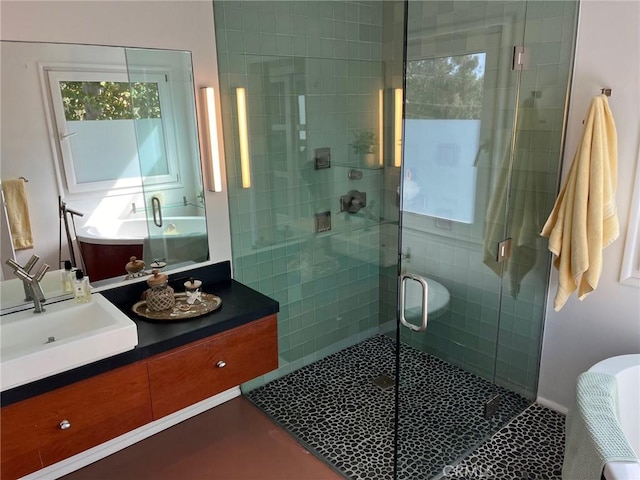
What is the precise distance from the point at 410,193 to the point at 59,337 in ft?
5.90

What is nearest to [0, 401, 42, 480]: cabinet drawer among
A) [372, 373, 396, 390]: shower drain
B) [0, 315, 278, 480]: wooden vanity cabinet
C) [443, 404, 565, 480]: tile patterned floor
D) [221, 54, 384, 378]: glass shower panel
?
[0, 315, 278, 480]: wooden vanity cabinet

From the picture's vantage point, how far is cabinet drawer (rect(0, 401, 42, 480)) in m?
1.68

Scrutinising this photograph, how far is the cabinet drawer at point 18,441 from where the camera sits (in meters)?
1.68

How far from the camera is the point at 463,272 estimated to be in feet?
8.95

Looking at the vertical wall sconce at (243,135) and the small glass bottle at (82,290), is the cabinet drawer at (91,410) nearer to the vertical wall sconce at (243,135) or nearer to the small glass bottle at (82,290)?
the small glass bottle at (82,290)

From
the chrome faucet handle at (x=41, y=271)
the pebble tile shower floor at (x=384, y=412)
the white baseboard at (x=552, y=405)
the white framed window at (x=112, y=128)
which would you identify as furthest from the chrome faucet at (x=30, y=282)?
the white baseboard at (x=552, y=405)

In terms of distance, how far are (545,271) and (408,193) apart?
934 millimetres

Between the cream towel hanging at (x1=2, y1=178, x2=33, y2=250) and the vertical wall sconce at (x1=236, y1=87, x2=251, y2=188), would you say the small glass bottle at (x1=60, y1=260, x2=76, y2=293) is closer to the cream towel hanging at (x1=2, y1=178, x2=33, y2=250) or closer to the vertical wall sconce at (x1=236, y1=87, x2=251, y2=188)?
the cream towel hanging at (x1=2, y1=178, x2=33, y2=250)

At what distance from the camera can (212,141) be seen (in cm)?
254

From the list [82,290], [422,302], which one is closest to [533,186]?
[422,302]

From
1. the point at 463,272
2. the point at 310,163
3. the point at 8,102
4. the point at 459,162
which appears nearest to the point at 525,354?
the point at 463,272

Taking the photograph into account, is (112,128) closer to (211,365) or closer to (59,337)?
(59,337)

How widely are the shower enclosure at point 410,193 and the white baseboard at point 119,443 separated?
10.8 inches

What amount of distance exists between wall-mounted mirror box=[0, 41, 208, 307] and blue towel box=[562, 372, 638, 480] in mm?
1994
